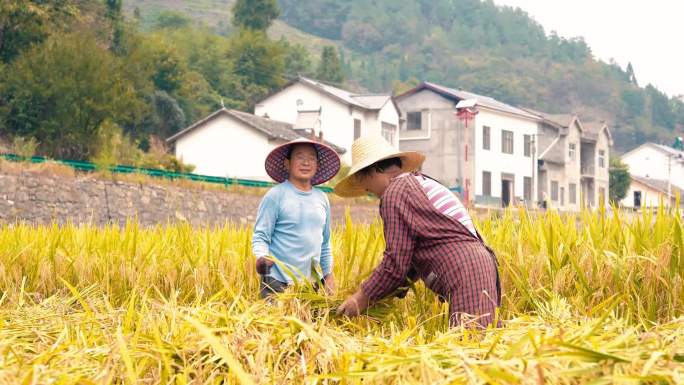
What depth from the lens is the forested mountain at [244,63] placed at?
21.5 meters

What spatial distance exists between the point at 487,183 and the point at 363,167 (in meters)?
34.7

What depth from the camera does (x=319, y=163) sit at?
446 centimetres

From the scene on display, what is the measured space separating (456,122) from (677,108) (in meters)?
79.7

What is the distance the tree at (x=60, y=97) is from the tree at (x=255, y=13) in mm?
31281

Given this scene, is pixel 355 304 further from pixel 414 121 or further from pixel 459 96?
pixel 414 121

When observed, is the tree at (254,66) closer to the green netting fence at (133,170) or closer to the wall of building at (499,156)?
the wall of building at (499,156)

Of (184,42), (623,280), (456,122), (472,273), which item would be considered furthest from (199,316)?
(184,42)

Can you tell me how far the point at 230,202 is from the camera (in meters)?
20.9

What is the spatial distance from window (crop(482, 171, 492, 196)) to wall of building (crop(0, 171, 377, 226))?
17.3m

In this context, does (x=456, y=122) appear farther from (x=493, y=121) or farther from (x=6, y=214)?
(x=6, y=214)

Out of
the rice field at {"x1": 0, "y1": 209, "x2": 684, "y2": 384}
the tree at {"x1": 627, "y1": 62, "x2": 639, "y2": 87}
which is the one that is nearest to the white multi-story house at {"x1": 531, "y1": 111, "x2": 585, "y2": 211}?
the rice field at {"x1": 0, "y1": 209, "x2": 684, "y2": 384}

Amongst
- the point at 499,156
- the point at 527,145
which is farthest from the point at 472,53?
the point at 499,156

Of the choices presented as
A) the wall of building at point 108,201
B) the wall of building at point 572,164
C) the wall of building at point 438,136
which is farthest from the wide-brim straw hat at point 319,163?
the wall of building at point 572,164

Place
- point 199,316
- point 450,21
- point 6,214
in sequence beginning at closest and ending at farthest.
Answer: point 199,316 < point 6,214 < point 450,21
